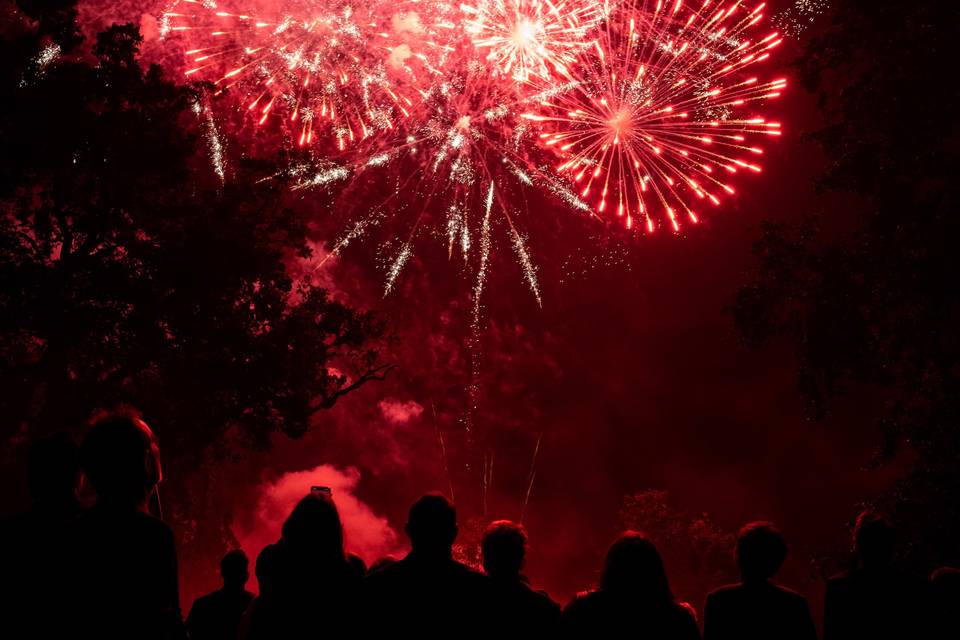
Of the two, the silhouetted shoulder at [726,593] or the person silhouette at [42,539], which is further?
the silhouetted shoulder at [726,593]

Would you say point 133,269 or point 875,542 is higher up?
point 133,269

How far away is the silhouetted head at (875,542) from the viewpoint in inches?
168

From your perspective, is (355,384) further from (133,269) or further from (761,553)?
(761,553)

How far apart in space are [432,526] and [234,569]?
293cm

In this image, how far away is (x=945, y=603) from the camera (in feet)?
14.3

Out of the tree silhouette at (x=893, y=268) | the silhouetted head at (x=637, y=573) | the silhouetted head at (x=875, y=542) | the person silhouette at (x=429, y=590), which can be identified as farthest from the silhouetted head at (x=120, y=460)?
the tree silhouette at (x=893, y=268)

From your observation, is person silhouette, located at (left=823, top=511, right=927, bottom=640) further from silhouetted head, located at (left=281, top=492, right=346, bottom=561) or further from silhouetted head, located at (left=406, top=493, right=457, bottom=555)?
silhouetted head, located at (left=281, top=492, right=346, bottom=561)

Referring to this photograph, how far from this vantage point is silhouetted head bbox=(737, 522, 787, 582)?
3871 mm

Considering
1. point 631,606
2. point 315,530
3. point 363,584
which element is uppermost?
point 315,530

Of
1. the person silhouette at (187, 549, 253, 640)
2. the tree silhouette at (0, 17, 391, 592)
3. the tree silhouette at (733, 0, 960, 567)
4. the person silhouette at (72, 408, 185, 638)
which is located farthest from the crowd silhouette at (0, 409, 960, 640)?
the tree silhouette at (0, 17, 391, 592)

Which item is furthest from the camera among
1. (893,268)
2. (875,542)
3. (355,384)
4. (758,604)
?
(355,384)

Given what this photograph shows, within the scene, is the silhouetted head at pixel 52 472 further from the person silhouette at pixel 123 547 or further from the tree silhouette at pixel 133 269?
the tree silhouette at pixel 133 269

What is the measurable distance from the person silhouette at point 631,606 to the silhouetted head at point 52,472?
2619mm

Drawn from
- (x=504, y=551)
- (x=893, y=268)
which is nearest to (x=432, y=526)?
(x=504, y=551)
